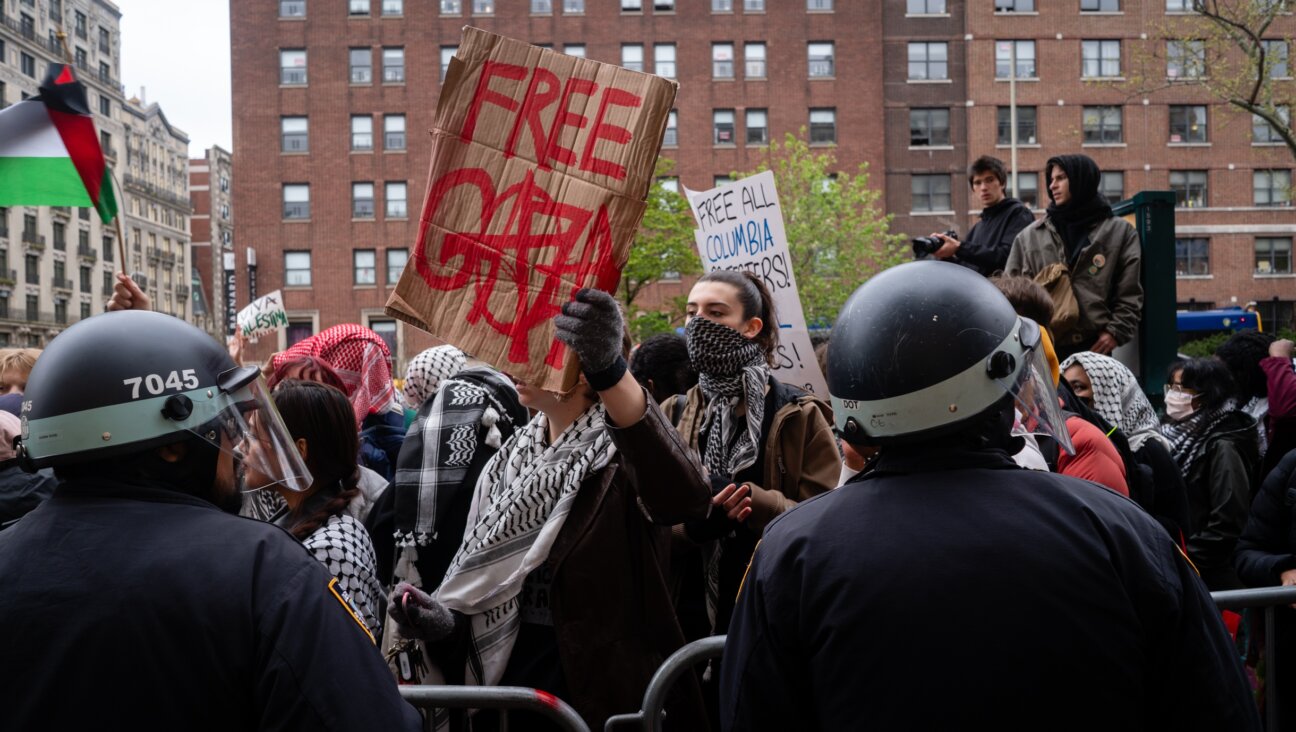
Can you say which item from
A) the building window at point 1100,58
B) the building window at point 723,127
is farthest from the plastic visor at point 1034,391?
the building window at point 1100,58

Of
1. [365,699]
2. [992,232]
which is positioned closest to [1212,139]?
[992,232]

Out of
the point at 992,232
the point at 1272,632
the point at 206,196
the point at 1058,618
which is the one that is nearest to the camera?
the point at 1058,618

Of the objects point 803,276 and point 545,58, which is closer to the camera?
point 545,58

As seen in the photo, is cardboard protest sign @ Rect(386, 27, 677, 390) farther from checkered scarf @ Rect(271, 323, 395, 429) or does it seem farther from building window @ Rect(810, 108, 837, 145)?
building window @ Rect(810, 108, 837, 145)

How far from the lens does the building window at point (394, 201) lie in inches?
1672

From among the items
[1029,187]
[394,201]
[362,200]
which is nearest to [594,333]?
[394,201]

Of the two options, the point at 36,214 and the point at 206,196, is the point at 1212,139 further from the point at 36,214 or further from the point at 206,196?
the point at 206,196

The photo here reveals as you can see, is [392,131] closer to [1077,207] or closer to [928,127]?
[928,127]

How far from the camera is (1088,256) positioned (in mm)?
5684

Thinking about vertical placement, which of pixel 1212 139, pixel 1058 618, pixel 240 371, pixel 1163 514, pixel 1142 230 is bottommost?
pixel 1163 514

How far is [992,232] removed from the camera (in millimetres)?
6438

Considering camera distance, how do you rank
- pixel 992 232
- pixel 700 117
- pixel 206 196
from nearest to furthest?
pixel 992 232 → pixel 700 117 → pixel 206 196

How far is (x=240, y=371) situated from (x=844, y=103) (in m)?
43.8

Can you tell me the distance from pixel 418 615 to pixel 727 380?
4.71 feet
